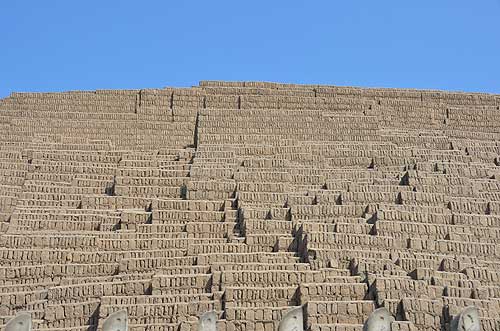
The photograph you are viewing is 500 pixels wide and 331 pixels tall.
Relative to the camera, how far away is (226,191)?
52.9 ft

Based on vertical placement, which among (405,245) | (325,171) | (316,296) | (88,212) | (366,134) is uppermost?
(366,134)

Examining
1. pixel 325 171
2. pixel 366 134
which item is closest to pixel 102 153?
pixel 325 171

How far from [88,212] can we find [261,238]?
11.7ft

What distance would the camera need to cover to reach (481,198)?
16.2m

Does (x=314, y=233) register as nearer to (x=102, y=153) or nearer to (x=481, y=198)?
(x=481, y=198)

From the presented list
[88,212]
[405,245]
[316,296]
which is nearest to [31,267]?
[88,212]

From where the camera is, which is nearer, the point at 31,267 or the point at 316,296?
the point at 316,296

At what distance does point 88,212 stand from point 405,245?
19.3 feet

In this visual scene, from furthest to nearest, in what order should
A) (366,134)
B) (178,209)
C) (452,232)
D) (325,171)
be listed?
(366,134) → (325,171) → (178,209) → (452,232)

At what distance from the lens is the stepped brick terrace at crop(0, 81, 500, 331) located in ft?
39.8

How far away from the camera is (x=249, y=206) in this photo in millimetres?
15555

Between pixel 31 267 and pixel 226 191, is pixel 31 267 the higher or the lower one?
the lower one

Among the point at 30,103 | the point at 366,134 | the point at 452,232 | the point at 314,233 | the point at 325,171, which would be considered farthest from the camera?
the point at 30,103

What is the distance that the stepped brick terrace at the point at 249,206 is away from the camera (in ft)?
39.8
